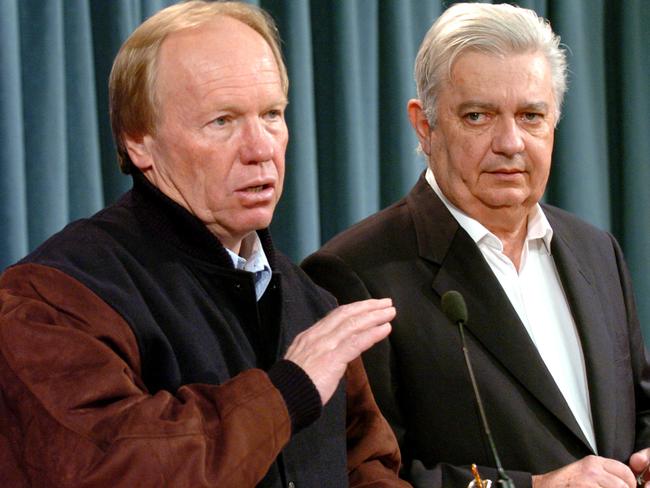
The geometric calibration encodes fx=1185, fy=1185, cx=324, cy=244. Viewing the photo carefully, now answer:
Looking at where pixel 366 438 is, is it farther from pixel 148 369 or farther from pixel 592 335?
pixel 592 335

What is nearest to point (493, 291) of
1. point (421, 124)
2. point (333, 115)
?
point (421, 124)

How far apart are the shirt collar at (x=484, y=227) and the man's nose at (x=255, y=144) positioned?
0.62m

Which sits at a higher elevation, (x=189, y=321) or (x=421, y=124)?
(x=421, y=124)

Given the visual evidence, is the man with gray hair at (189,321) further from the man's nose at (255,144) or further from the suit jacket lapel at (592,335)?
the suit jacket lapel at (592,335)

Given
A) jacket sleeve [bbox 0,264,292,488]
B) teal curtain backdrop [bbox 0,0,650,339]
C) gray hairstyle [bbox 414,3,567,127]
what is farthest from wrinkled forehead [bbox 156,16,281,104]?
teal curtain backdrop [bbox 0,0,650,339]

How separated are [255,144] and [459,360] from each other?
2.09ft

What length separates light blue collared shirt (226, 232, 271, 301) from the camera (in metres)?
1.93

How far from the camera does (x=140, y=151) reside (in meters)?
1.90

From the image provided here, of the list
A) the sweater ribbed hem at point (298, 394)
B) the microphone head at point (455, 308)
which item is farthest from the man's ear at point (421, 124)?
the sweater ribbed hem at point (298, 394)

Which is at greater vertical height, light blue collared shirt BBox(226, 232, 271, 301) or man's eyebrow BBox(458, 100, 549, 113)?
man's eyebrow BBox(458, 100, 549, 113)

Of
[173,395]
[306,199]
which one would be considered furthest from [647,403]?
[173,395]

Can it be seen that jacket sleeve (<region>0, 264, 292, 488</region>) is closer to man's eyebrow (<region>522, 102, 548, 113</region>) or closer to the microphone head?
the microphone head

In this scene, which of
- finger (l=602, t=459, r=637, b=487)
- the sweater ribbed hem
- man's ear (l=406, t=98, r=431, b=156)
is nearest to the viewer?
the sweater ribbed hem

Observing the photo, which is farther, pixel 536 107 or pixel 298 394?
pixel 536 107
